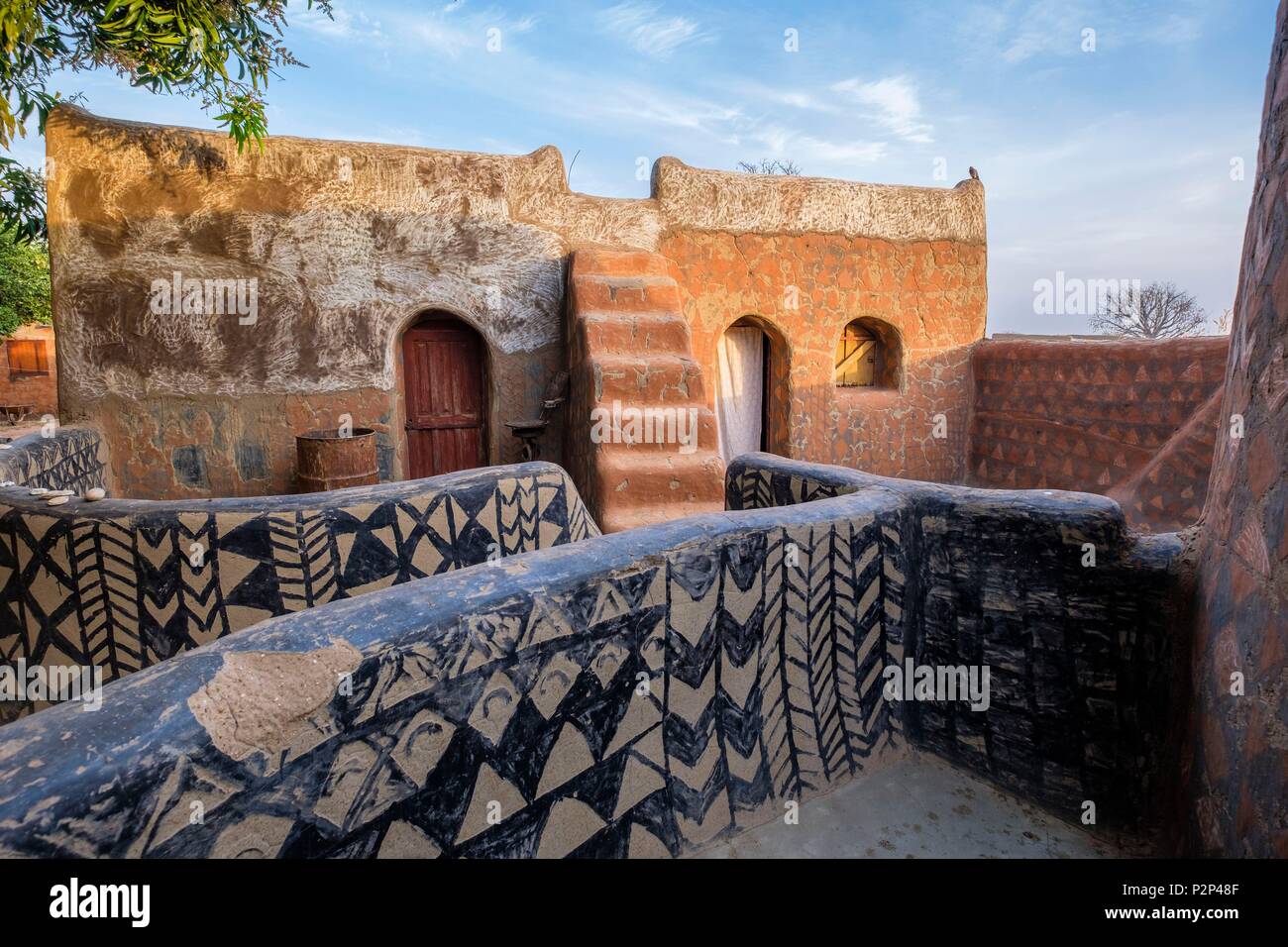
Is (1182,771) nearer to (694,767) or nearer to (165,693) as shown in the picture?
(694,767)

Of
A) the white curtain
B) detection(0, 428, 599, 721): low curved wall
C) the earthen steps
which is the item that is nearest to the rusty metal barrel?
the earthen steps

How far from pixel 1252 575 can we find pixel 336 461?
5.02 m

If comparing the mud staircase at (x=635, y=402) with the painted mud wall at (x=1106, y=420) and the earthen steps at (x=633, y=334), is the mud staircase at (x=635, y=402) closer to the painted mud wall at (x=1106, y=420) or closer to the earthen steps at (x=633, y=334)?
the earthen steps at (x=633, y=334)

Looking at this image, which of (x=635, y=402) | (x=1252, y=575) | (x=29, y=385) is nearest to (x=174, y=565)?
(x=1252, y=575)

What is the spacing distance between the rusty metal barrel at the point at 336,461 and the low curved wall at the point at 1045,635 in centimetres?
405

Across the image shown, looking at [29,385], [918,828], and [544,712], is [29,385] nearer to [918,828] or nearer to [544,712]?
[544,712]

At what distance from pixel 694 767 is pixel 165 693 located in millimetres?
1138

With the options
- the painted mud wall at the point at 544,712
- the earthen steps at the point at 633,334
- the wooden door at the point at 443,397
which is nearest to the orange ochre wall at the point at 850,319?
the earthen steps at the point at 633,334

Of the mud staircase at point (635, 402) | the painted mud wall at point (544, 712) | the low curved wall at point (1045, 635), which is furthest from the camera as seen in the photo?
the mud staircase at point (635, 402)

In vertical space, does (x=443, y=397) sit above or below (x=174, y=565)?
above

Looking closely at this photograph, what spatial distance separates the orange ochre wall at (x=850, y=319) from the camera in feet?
22.0

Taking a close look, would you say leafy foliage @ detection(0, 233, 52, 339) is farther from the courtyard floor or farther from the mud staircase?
the courtyard floor

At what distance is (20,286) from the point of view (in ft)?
40.2

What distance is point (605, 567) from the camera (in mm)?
1503
